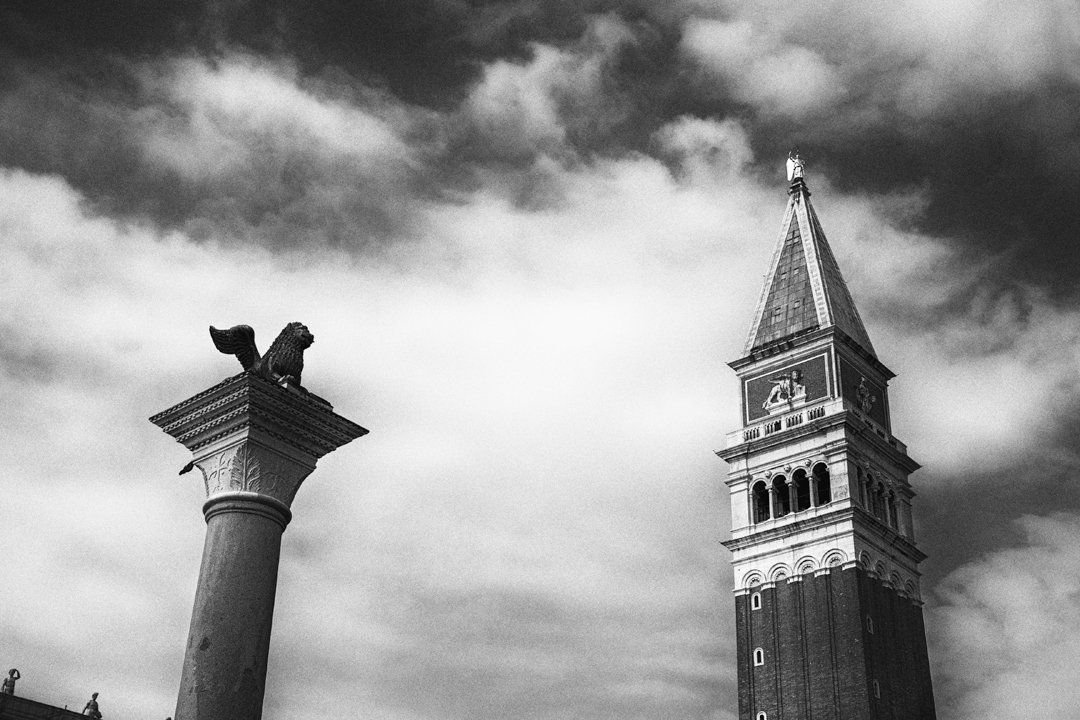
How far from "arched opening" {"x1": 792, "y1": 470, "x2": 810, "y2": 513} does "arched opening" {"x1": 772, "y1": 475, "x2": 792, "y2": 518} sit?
394mm

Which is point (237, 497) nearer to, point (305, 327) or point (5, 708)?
point (305, 327)

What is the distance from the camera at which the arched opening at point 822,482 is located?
5725cm

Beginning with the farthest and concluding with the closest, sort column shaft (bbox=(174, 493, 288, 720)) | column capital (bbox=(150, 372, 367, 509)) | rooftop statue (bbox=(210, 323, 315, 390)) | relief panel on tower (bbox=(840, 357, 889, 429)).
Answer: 1. relief panel on tower (bbox=(840, 357, 889, 429))
2. rooftop statue (bbox=(210, 323, 315, 390))
3. column capital (bbox=(150, 372, 367, 509))
4. column shaft (bbox=(174, 493, 288, 720))

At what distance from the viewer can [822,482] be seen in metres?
57.8

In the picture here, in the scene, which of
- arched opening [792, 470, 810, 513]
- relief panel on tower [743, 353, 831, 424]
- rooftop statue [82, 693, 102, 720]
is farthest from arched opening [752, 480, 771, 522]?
rooftop statue [82, 693, 102, 720]

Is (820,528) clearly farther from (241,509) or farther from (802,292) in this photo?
(241,509)

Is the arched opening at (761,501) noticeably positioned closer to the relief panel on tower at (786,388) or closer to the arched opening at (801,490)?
the arched opening at (801,490)

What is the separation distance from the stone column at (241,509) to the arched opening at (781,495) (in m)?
47.1

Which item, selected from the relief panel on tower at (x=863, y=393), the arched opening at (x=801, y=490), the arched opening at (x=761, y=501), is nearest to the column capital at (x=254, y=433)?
the arched opening at (x=801, y=490)

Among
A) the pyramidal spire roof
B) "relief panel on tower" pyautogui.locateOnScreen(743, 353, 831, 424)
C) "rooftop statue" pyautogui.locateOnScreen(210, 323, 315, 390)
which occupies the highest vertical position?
the pyramidal spire roof

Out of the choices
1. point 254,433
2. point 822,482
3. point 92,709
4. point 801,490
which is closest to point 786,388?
point 822,482

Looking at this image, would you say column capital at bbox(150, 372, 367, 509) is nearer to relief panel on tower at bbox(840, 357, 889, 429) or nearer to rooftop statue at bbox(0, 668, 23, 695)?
rooftop statue at bbox(0, 668, 23, 695)

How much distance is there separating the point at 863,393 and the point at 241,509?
2048 inches

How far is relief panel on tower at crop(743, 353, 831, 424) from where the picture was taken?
59.7 meters
